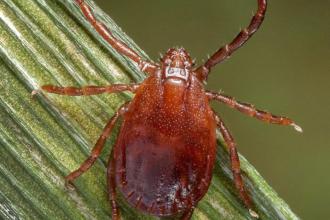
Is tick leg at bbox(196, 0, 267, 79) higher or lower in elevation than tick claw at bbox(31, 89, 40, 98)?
lower

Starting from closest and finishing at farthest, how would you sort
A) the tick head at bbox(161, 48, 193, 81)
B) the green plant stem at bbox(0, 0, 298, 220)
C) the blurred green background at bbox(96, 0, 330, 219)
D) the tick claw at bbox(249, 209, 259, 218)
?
the green plant stem at bbox(0, 0, 298, 220) → the tick claw at bbox(249, 209, 259, 218) → the tick head at bbox(161, 48, 193, 81) → the blurred green background at bbox(96, 0, 330, 219)

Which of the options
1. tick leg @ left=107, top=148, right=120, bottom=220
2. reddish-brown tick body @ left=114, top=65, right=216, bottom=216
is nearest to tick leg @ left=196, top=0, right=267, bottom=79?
reddish-brown tick body @ left=114, top=65, right=216, bottom=216

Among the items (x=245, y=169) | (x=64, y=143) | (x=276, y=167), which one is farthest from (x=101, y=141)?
(x=276, y=167)

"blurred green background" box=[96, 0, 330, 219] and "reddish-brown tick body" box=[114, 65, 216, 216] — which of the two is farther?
"blurred green background" box=[96, 0, 330, 219]

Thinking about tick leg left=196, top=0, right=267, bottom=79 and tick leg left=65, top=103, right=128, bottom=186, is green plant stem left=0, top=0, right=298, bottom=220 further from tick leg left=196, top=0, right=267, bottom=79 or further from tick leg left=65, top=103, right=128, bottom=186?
tick leg left=196, top=0, right=267, bottom=79

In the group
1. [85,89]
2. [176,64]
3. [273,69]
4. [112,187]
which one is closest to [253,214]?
[112,187]

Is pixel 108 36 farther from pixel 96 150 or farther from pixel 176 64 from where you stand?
pixel 96 150

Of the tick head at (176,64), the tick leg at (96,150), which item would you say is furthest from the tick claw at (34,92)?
the tick head at (176,64)
